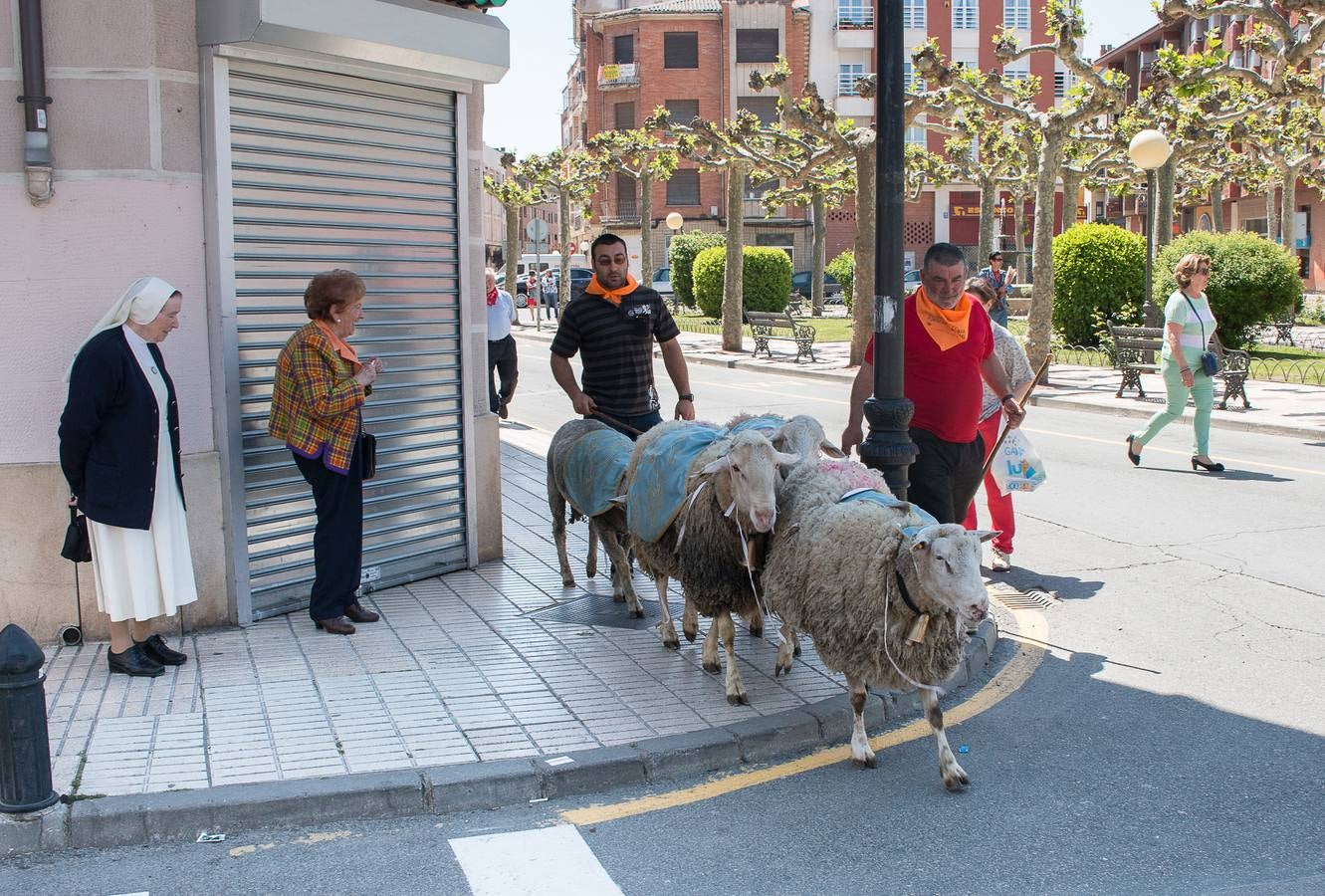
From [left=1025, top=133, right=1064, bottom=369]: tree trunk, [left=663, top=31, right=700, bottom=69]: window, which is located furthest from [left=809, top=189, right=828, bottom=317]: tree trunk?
[left=663, top=31, right=700, bottom=69]: window

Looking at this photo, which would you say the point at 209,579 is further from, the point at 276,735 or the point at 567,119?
the point at 567,119

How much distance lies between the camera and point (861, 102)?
241 ft

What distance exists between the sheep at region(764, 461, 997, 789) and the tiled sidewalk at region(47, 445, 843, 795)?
69 centimetres

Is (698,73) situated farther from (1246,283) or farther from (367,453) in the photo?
(367,453)

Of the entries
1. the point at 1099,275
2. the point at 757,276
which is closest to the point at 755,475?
the point at 1099,275

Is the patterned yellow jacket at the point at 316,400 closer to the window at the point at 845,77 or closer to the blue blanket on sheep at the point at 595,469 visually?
the blue blanket on sheep at the point at 595,469

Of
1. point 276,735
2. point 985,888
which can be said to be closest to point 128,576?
point 276,735

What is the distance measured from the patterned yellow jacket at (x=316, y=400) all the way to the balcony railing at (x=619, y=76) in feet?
213

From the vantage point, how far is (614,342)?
7.90 meters

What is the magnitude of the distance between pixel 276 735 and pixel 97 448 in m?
1.59

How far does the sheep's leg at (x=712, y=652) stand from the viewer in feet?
21.3

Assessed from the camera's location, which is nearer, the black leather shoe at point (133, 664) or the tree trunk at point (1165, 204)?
the black leather shoe at point (133, 664)

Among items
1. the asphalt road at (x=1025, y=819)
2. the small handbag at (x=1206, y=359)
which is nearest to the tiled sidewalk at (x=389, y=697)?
the asphalt road at (x=1025, y=819)

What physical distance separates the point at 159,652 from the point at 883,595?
3535mm
